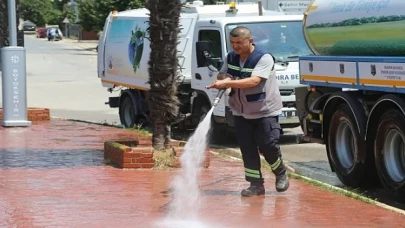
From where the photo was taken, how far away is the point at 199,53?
1515 cm

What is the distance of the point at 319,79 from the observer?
11320 millimetres

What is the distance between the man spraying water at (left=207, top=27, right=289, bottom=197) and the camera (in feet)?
28.3

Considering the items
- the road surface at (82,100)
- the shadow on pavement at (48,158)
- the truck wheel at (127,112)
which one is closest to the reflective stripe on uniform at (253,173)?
the road surface at (82,100)

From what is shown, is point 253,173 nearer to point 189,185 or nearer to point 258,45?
point 189,185

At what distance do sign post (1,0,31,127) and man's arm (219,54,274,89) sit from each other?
8.55m

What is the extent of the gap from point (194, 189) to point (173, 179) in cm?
88

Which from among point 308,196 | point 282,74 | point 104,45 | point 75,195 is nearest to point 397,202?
point 308,196

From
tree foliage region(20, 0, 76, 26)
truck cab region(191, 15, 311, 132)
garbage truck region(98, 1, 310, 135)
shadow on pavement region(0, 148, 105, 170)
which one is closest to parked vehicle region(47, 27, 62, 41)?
tree foliage region(20, 0, 76, 26)

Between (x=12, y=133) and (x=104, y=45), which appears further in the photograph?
(x=104, y=45)

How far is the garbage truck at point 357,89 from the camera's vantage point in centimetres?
960

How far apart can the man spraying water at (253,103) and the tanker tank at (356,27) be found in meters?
1.71

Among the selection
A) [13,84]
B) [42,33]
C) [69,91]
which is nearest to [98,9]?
[69,91]

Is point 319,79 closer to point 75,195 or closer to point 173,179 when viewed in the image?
point 173,179

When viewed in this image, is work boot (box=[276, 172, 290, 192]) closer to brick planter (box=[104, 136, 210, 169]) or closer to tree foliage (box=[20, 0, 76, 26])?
brick planter (box=[104, 136, 210, 169])
